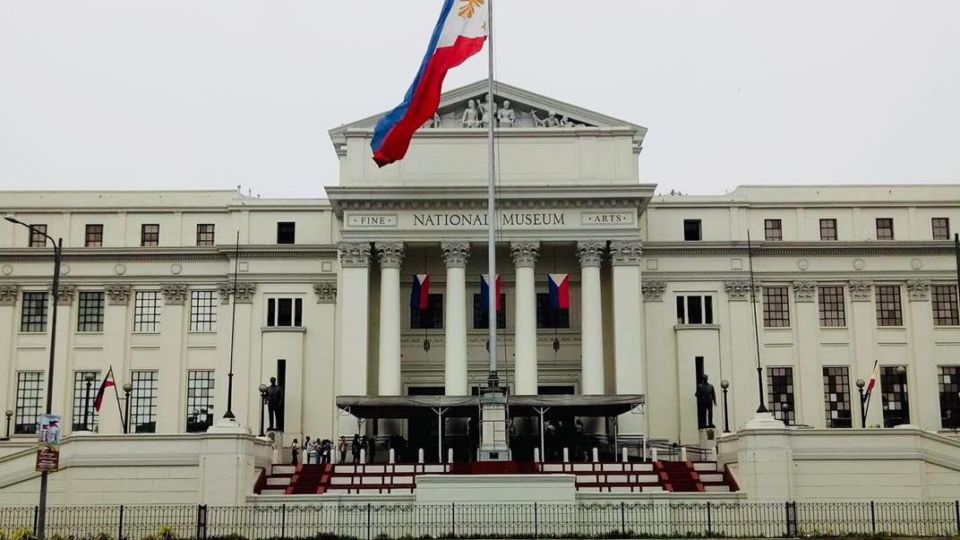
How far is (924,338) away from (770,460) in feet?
82.9

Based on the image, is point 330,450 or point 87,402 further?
point 87,402

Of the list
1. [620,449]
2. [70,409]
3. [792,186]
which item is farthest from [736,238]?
[70,409]

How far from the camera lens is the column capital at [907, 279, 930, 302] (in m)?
66.4

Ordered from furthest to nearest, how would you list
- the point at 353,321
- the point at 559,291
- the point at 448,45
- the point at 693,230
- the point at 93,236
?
the point at 93,236 < the point at 693,230 < the point at 353,321 < the point at 559,291 < the point at 448,45

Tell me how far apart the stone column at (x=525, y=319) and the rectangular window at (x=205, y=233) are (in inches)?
704

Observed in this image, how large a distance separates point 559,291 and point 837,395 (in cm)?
1748

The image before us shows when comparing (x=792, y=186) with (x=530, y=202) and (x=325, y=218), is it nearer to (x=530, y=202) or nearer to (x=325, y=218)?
(x=530, y=202)

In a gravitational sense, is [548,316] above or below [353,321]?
above

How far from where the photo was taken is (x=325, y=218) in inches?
2665

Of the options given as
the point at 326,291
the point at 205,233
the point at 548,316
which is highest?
the point at 205,233

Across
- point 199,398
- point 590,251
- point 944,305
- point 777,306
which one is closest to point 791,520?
point 590,251

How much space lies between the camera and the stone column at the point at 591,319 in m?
59.2

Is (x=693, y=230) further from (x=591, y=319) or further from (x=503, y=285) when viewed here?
(x=503, y=285)

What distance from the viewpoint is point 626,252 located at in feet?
200
